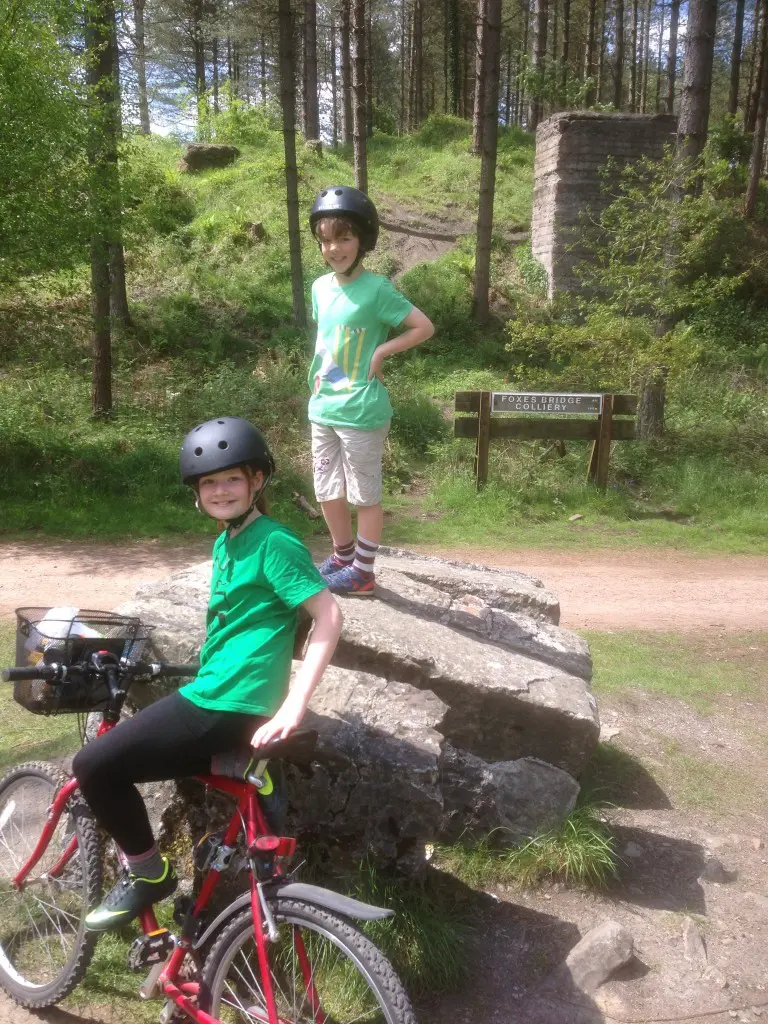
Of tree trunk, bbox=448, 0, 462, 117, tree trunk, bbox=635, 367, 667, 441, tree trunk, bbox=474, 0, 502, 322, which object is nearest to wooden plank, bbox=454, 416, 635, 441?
tree trunk, bbox=635, 367, 667, 441

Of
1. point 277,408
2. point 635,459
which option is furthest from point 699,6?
point 277,408

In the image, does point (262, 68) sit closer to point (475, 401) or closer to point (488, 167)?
Result: point (488, 167)

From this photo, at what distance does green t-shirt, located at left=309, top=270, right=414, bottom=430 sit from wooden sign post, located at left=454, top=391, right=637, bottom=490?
21.4 ft

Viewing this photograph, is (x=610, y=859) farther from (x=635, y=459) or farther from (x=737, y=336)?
(x=737, y=336)

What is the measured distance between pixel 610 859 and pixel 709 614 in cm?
394

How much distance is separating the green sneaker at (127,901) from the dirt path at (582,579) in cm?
442

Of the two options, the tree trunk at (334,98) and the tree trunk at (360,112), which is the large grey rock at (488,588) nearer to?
the tree trunk at (360,112)

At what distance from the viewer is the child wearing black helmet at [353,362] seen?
157 inches

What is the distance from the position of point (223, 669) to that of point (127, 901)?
750mm

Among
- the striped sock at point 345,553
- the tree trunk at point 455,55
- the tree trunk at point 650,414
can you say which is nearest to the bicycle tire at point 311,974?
the striped sock at point 345,553

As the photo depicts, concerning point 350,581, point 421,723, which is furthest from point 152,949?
point 350,581

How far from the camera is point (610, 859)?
3.94 m

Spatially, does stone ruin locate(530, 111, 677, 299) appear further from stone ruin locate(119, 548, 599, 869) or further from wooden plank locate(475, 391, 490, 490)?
stone ruin locate(119, 548, 599, 869)

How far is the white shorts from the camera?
4.12 metres
